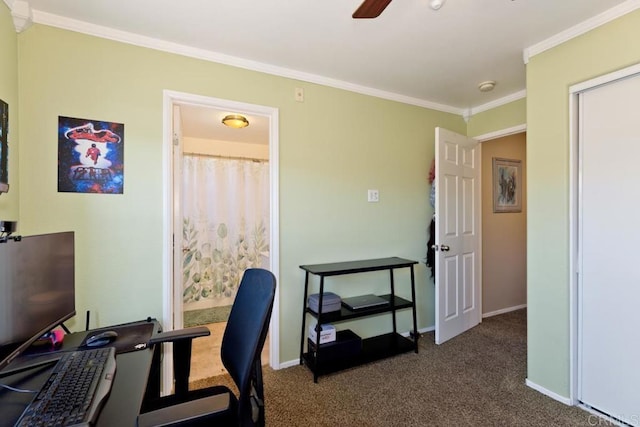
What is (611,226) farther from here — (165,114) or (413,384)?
(165,114)

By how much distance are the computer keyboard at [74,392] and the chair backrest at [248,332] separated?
0.42 metres

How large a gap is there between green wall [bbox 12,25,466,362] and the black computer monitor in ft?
1.71

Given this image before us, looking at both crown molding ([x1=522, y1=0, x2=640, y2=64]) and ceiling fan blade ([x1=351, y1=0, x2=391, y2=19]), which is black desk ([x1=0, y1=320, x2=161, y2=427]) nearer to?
ceiling fan blade ([x1=351, y1=0, x2=391, y2=19])

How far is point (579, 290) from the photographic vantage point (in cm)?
196

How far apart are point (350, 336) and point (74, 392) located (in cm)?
200

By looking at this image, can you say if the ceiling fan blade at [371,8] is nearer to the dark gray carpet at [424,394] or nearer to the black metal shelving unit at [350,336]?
the black metal shelving unit at [350,336]

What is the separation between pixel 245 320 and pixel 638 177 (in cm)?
223

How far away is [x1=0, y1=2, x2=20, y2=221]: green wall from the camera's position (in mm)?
1545

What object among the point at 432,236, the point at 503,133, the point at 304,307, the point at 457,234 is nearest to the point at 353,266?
the point at 304,307

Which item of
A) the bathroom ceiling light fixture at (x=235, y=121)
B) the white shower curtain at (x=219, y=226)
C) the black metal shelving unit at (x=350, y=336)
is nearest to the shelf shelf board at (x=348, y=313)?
the black metal shelving unit at (x=350, y=336)

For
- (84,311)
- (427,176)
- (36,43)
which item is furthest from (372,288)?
(36,43)

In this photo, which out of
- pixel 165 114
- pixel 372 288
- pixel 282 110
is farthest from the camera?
pixel 372 288

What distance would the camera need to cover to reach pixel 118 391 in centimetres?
106

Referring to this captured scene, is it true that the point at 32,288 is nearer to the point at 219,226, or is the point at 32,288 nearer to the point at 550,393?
the point at 219,226
